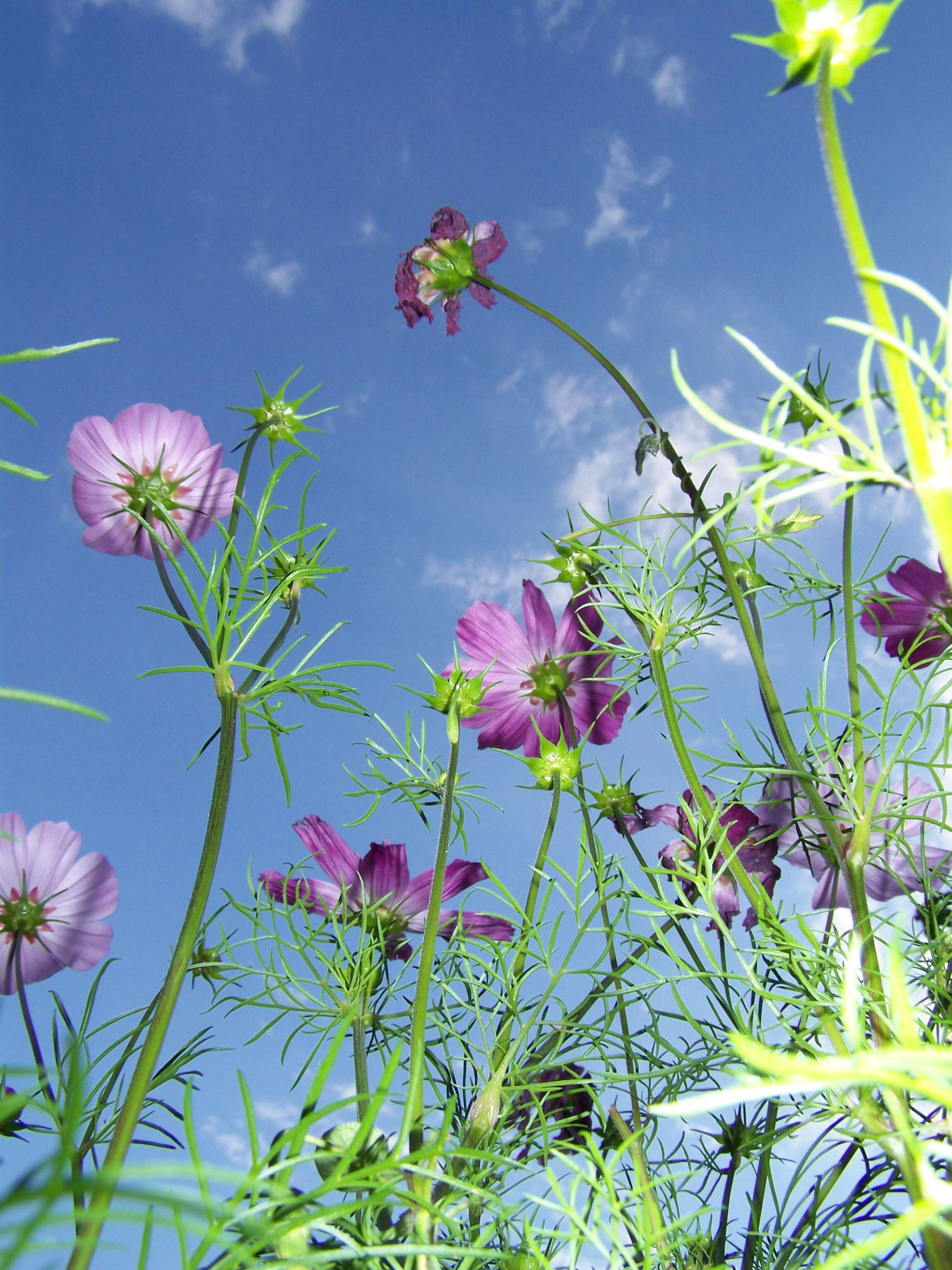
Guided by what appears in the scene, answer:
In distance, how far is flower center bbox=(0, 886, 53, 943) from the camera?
0.70 m

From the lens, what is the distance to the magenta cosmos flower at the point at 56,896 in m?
0.70

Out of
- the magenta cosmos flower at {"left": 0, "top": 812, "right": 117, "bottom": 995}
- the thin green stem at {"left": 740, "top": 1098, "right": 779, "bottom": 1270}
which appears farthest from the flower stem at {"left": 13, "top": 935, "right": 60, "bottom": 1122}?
the thin green stem at {"left": 740, "top": 1098, "right": 779, "bottom": 1270}

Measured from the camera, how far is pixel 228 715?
1.62ft

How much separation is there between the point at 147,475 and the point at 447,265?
0.94 feet

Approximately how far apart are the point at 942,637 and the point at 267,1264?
0.61 metres

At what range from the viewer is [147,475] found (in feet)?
2.33

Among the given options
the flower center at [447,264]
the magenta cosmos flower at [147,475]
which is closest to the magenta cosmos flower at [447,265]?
the flower center at [447,264]

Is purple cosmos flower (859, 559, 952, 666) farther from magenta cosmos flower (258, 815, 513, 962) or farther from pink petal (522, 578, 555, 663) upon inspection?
magenta cosmos flower (258, 815, 513, 962)

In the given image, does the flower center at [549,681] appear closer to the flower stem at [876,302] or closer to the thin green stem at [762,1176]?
the thin green stem at [762,1176]

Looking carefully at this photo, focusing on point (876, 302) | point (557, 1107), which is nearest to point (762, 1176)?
point (557, 1107)

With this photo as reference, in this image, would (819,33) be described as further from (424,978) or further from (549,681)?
(549,681)

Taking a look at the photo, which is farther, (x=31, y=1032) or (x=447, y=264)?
(x=447, y=264)

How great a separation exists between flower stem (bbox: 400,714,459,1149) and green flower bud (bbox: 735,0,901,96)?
1.02ft

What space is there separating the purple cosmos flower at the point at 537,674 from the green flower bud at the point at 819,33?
0.52 meters
